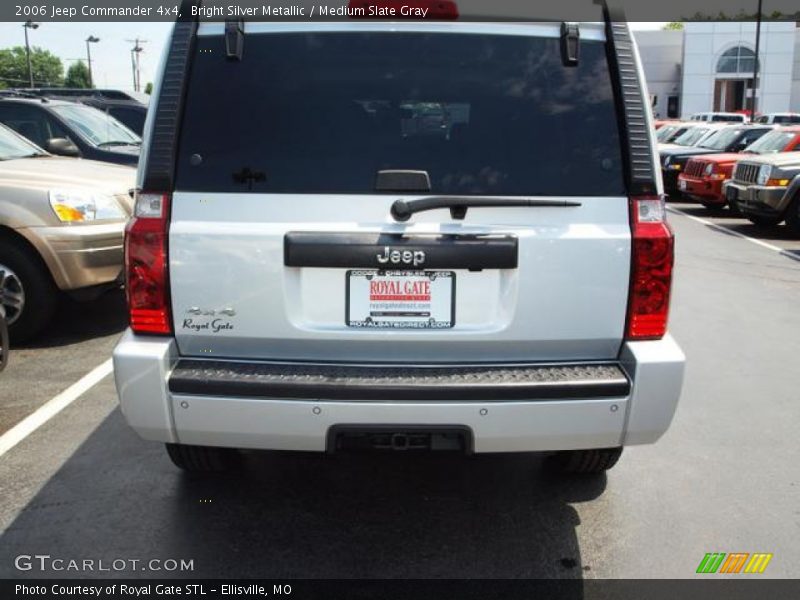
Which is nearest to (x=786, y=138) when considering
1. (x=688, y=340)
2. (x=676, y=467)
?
(x=688, y=340)

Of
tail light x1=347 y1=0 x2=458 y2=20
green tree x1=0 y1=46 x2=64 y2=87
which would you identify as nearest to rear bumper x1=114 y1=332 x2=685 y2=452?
tail light x1=347 y1=0 x2=458 y2=20

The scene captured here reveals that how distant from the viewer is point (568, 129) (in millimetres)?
3230

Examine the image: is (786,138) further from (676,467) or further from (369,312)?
(369,312)

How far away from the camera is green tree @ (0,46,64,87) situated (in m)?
123

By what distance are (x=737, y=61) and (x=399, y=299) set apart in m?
76.8

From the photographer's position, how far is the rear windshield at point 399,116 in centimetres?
319

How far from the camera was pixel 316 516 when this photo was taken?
385 centimetres

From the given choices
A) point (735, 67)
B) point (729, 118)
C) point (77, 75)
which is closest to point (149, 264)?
point (729, 118)

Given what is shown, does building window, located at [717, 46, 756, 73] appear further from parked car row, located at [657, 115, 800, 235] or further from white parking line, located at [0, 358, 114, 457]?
white parking line, located at [0, 358, 114, 457]

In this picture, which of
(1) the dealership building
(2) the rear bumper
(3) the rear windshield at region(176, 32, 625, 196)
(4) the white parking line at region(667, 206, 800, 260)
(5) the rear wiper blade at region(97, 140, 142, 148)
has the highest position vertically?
(1) the dealership building

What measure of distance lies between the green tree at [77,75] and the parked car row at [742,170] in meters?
136

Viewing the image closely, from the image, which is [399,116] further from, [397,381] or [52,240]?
[52,240]

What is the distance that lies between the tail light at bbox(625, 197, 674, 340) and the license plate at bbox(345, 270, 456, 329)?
0.68 m

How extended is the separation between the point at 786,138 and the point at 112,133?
11693mm
